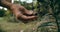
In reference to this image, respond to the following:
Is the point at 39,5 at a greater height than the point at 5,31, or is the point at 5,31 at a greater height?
the point at 39,5

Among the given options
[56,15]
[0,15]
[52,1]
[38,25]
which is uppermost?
[52,1]

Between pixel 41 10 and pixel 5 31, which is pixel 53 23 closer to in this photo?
pixel 41 10

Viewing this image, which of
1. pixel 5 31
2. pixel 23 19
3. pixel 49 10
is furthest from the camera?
pixel 5 31

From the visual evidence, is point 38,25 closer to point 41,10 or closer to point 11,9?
point 41,10

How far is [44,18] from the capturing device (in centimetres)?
201

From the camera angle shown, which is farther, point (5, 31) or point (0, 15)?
point (0, 15)

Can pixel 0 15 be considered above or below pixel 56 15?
below

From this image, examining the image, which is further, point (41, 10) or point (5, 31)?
point (5, 31)

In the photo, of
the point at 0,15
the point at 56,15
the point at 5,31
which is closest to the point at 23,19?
the point at 56,15

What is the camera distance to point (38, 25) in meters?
1.93

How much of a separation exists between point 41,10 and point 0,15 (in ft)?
23.5

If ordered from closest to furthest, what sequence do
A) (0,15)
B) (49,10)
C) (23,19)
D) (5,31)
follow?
1. (23,19)
2. (49,10)
3. (5,31)
4. (0,15)

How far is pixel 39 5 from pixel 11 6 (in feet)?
2.63

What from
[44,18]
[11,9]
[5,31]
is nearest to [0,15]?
[5,31]
